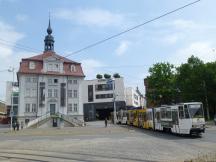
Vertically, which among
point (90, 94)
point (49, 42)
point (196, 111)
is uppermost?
point (49, 42)

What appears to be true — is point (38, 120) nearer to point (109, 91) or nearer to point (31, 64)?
point (31, 64)

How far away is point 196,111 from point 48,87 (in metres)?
43.8

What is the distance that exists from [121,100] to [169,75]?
30.5 meters

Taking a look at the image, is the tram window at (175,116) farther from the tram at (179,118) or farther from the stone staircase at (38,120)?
the stone staircase at (38,120)

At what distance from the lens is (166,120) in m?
30.5

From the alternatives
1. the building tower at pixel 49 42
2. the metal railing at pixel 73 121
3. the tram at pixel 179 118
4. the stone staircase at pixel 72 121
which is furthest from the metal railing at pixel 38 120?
the tram at pixel 179 118

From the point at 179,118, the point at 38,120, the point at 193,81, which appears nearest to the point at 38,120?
the point at 38,120

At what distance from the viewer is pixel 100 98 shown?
93.2 m

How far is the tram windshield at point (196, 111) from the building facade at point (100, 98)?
6538 cm

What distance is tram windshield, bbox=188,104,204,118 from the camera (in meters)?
26.0

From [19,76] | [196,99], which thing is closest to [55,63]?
[19,76]

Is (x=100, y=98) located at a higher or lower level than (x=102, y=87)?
lower

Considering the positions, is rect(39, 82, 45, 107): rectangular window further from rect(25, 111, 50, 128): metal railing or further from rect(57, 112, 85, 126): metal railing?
rect(57, 112, 85, 126): metal railing

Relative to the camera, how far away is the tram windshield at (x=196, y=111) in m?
26.0
